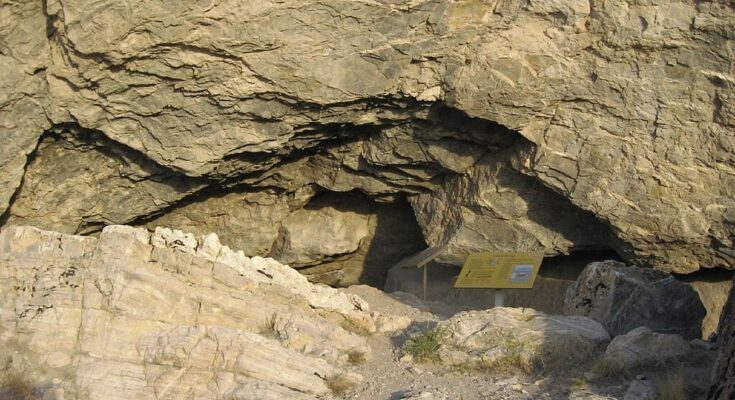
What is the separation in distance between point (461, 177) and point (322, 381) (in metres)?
5.51

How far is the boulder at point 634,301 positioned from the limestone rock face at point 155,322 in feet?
8.03

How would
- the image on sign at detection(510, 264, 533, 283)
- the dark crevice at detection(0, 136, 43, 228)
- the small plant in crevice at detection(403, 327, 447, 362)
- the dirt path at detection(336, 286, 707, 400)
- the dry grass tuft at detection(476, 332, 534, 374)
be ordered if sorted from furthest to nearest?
the dark crevice at detection(0, 136, 43, 228) → the image on sign at detection(510, 264, 533, 283) → the small plant in crevice at detection(403, 327, 447, 362) → the dry grass tuft at detection(476, 332, 534, 374) → the dirt path at detection(336, 286, 707, 400)

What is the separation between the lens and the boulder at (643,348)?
7840 millimetres

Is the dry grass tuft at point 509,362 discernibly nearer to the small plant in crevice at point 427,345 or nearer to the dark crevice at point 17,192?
the small plant in crevice at point 427,345

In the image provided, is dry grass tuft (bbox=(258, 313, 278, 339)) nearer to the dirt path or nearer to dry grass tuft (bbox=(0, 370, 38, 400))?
the dirt path

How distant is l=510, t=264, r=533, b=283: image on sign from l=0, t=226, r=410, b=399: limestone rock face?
2.51 metres

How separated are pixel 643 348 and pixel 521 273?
3.08 metres

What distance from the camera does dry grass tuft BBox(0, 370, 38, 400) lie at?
7.46 metres

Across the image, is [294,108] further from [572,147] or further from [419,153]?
[572,147]

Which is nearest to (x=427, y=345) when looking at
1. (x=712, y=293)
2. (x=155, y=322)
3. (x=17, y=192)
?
(x=155, y=322)

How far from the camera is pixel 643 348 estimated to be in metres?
7.96

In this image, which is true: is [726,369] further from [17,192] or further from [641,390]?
[17,192]

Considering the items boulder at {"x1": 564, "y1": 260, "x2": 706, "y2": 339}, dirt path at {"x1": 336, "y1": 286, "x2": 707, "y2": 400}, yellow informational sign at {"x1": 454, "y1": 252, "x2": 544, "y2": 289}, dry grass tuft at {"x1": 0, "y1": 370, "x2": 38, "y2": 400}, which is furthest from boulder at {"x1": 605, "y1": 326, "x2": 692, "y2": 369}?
dry grass tuft at {"x1": 0, "y1": 370, "x2": 38, "y2": 400}

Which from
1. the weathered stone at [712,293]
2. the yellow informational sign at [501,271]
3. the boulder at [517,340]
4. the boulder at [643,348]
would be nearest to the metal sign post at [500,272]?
the yellow informational sign at [501,271]
